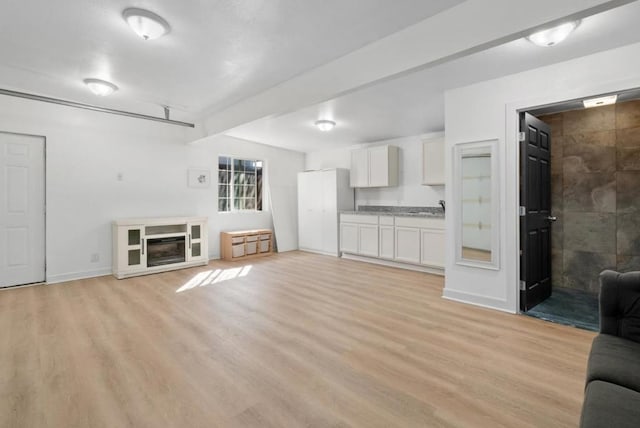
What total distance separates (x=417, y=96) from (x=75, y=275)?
18.5ft

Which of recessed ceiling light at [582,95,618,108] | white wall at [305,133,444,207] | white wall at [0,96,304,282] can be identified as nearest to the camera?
recessed ceiling light at [582,95,618,108]

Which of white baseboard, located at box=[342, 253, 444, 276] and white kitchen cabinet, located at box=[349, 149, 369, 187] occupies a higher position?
white kitchen cabinet, located at box=[349, 149, 369, 187]

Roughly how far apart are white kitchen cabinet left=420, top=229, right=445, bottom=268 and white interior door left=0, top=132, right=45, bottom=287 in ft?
19.0

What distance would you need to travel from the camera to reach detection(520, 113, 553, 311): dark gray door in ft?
10.8

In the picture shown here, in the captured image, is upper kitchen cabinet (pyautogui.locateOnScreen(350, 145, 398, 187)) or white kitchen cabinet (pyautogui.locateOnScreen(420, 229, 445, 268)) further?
upper kitchen cabinet (pyautogui.locateOnScreen(350, 145, 398, 187))

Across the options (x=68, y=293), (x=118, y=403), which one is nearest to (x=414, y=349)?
(x=118, y=403)

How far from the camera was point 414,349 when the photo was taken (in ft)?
8.20

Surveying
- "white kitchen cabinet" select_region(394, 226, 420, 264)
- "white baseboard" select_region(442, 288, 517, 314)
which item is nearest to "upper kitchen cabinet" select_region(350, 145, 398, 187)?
"white kitchen cabinet" select_region(394, 226, 420, 264)

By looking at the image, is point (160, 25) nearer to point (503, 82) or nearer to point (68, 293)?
point (503, 82)

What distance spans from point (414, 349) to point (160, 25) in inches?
129

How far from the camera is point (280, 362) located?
7.60ft

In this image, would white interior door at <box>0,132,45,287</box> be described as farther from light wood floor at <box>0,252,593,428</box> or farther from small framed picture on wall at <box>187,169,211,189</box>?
small framed picture on wall at <box>187,169,211,189</box>

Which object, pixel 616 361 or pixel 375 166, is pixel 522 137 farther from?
pixel 375 166

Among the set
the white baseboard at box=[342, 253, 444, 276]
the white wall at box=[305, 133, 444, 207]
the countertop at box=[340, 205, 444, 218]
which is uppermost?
the white wall at box=[305, 133, 444, 207]
